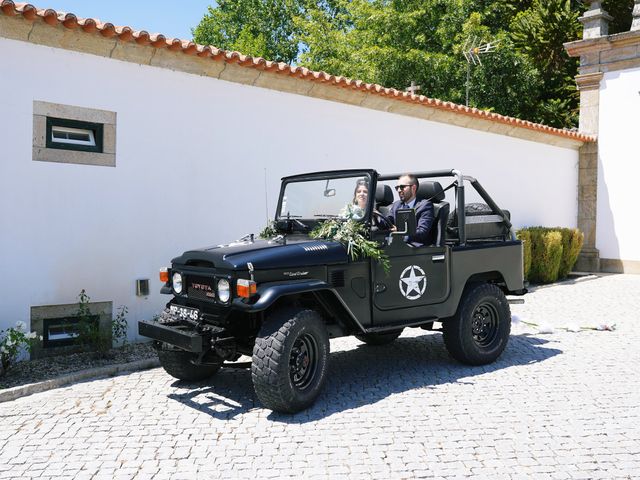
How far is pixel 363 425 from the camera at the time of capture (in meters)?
4.18

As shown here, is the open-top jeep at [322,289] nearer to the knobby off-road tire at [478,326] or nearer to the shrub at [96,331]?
the knobby off-road tire at [478,326]

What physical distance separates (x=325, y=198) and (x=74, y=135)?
284 centimetres

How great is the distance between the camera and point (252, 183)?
7.86 metres

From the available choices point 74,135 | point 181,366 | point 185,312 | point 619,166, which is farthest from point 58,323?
point 619,166

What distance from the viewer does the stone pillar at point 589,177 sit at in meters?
14.2

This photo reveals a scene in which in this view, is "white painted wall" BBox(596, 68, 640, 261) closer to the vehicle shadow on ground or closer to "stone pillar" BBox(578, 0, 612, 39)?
"stone pillar" BBox(578, 0, 612, 39)

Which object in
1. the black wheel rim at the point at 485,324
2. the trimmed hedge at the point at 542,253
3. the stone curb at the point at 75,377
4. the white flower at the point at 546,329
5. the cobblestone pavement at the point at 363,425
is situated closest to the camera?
the cobblestone pavement at the point at 363,425

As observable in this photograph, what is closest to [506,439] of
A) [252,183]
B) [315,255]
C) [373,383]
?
[373,383]

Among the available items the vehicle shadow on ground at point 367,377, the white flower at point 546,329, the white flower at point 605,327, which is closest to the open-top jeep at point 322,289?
the vehicle shadow on ground at point 367,377

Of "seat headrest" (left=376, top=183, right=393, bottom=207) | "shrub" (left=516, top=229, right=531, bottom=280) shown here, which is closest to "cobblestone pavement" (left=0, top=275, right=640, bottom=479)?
"seat headrest" (left=376, top=183, right=393, bottom=207)

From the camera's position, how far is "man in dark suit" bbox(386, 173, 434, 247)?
5406mm

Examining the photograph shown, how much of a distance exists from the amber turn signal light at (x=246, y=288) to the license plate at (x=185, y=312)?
608 millimetres

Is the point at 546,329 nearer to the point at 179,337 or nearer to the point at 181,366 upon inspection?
the point at 181,366

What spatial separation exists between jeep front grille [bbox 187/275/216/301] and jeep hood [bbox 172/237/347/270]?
0.13 metres
